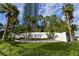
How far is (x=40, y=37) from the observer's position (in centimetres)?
165

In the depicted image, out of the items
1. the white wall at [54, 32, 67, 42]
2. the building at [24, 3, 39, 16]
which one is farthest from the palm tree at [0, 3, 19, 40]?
the white wall at [54, 32, 67, 42]

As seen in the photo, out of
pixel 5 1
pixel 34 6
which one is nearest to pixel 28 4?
pixel 34 6

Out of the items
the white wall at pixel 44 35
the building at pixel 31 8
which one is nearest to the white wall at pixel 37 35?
the white wall at pixel 44 35

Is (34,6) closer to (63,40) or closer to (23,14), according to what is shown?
(23,14)

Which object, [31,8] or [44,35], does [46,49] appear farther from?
[31,8]

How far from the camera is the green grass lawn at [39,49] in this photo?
5.24 ft

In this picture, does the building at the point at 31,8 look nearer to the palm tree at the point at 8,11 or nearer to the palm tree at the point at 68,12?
the palm tree at the point at 8,11

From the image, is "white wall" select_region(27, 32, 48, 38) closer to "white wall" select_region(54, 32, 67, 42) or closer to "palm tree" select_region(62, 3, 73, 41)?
"white wall" select_region(54, 32, 67, 42)

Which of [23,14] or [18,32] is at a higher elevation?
[23,14]

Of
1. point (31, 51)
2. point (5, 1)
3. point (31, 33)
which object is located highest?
point (5, 1)

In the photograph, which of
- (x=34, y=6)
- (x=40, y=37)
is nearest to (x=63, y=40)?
(x=40, y=37)

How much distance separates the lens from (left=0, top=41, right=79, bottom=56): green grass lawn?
1598 mm

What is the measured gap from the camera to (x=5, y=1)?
1665mm

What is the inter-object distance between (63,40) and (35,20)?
9.7 inches
